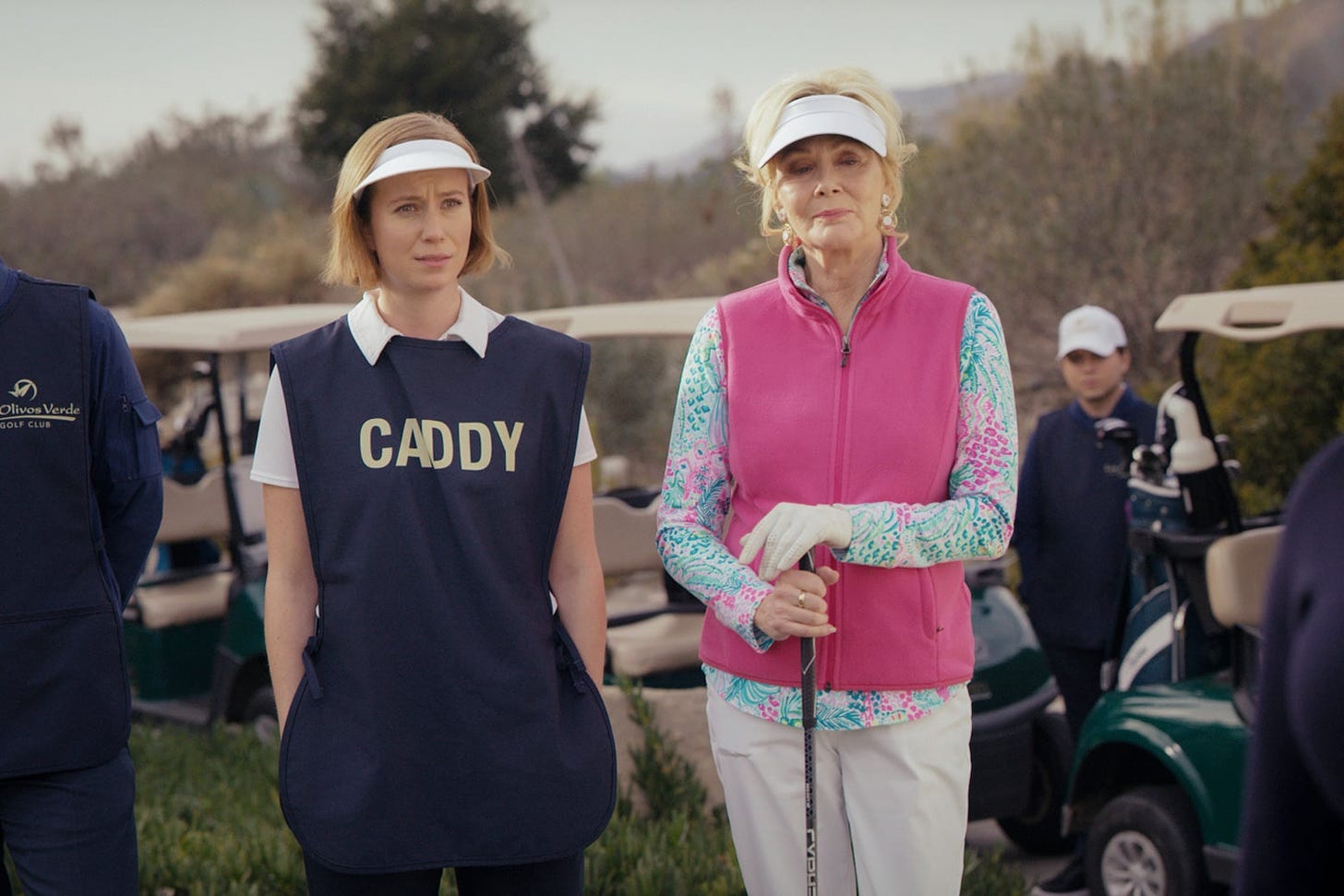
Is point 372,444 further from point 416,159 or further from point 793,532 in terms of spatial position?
point 793,532

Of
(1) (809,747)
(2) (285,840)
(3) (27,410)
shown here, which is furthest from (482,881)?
(2) (285,840)

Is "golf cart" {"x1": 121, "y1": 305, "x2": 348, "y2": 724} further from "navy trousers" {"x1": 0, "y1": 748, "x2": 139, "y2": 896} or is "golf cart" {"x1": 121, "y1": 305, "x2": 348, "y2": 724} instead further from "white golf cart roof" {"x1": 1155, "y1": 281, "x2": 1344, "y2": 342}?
"white golf cart roof" {"x1": 1155, "y1": 281, "x2": 1344, "y2": 342}

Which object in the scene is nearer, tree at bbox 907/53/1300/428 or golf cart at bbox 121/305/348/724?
golf cart at bbox 121/305/348/724

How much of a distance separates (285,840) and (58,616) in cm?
153

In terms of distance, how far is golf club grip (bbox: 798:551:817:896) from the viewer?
2541mm

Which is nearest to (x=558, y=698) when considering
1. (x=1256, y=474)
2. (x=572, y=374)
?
(x=572, y=374)

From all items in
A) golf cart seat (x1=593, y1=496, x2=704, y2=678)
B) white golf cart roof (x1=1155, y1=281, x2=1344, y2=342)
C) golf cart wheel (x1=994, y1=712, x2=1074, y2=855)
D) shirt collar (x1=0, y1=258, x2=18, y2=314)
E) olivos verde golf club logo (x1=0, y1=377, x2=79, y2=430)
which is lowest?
golf cart wheel (x1=994, y1=712, x2=1074, y2=855)

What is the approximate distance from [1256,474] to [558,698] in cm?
615

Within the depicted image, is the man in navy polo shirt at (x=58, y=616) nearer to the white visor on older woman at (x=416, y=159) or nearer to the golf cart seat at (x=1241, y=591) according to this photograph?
the white visor on older woman at (x=416, y=159)

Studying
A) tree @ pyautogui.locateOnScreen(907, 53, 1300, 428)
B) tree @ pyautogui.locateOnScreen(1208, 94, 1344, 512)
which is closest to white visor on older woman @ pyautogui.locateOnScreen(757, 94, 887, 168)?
tree @ pyautogui.locateOnScreen(1208, 94, 1344, 512)

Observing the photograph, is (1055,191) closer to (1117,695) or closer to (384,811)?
(1117,695)

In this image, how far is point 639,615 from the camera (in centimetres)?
565

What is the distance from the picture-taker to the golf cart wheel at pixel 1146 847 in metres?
4.18

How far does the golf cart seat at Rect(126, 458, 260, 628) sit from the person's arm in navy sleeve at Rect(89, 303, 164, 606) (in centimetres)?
348
